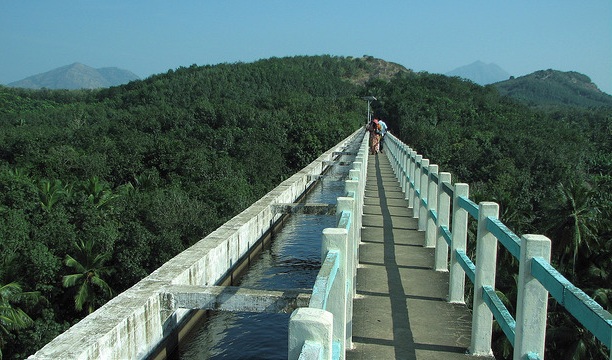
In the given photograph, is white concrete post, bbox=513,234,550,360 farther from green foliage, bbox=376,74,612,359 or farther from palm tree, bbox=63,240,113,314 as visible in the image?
palm tree, bbox=63,240,113,314

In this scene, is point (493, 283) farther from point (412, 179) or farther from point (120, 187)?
point (120, 187)

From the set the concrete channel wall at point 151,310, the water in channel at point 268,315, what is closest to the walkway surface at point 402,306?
the water in channel at point 268,315

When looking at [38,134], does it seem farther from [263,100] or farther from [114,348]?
[114,348]

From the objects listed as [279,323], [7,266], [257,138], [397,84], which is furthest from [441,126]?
[279,323]

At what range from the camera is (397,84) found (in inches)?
5428

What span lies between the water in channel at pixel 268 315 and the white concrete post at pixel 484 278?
13.4 feet

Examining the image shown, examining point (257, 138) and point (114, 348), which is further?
point (257, 138)

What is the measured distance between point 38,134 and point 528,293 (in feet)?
249

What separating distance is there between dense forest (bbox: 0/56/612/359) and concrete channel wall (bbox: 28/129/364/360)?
11.1m

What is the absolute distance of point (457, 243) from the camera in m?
5.64

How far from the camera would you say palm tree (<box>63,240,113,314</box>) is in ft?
70.8

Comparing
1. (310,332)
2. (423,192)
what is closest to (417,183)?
(423,192)

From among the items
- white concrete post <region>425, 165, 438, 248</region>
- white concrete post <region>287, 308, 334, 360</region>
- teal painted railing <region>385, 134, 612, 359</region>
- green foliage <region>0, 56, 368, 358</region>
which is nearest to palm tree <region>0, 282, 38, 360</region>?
green foliage <region>0, 56, 368, 358</region>

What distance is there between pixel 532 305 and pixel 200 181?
4424cm
